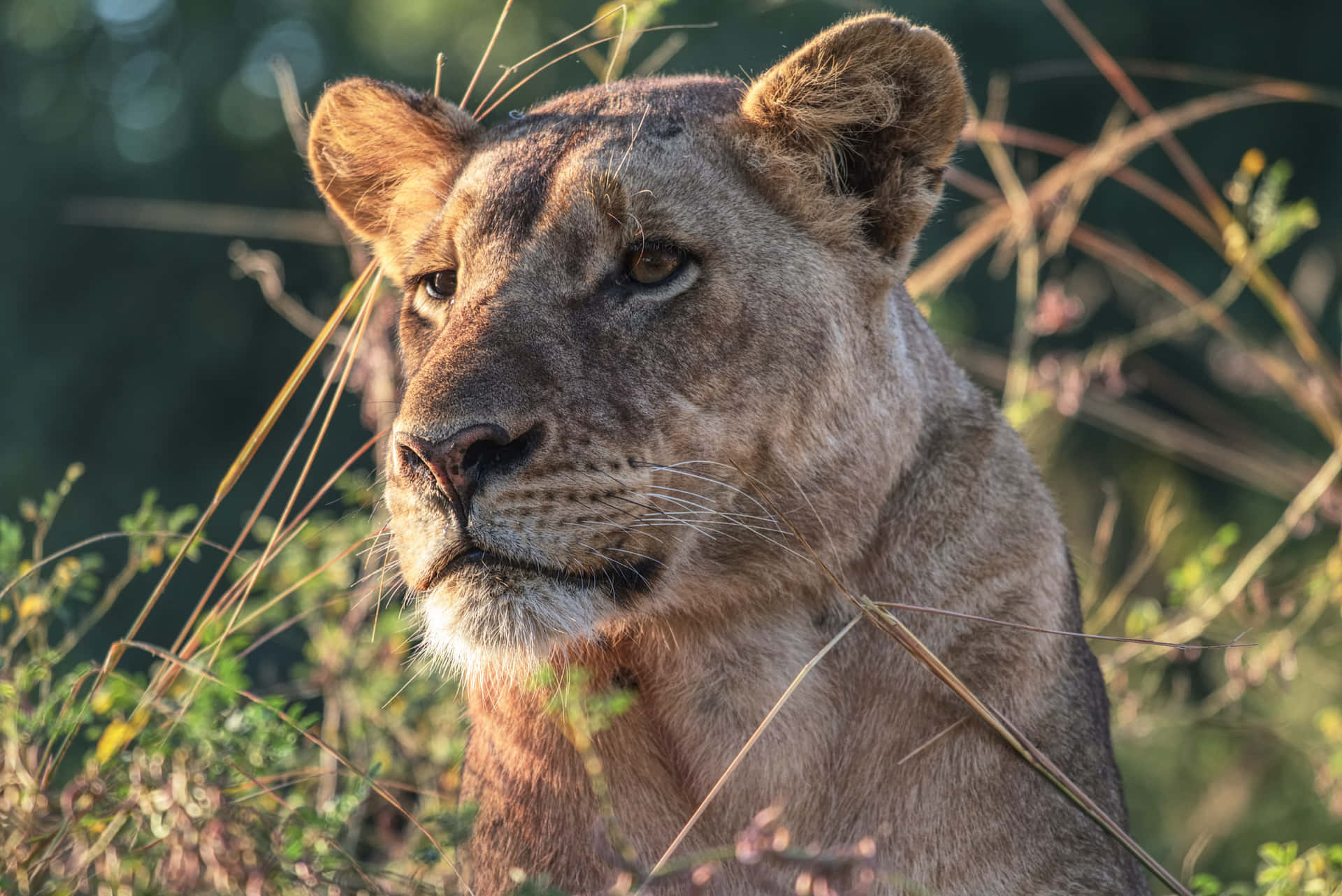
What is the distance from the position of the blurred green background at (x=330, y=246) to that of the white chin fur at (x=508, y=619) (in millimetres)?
6915

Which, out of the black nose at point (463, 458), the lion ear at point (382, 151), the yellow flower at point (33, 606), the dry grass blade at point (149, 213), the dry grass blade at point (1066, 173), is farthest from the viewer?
the dry grass blade at point (149, 213)

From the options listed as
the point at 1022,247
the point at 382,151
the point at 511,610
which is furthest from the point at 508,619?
the point at 1022,247

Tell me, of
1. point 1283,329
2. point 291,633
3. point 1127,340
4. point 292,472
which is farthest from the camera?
point 292,472

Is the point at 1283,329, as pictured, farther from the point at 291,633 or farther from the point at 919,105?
the point at 919,105

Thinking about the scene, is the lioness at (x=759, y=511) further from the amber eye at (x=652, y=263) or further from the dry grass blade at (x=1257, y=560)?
the dry grass blade at (x=1257, y=560)

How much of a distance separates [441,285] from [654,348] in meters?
0.71

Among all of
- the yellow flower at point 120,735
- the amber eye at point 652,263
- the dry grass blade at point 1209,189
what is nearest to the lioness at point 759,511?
the amber eye at point 652,263

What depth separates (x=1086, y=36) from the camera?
15.3 ft

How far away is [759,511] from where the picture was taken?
3.24 m

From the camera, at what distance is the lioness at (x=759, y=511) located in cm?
308

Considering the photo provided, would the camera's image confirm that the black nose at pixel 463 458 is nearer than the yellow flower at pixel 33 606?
Yes

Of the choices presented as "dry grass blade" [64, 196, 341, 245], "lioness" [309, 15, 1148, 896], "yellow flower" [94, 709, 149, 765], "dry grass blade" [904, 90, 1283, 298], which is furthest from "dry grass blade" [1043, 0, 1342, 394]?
"dry grass blade" [64, 196, 341, 245]

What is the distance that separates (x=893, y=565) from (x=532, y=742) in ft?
2.76

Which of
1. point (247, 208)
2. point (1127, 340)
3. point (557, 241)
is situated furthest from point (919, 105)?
point (247, 208)
